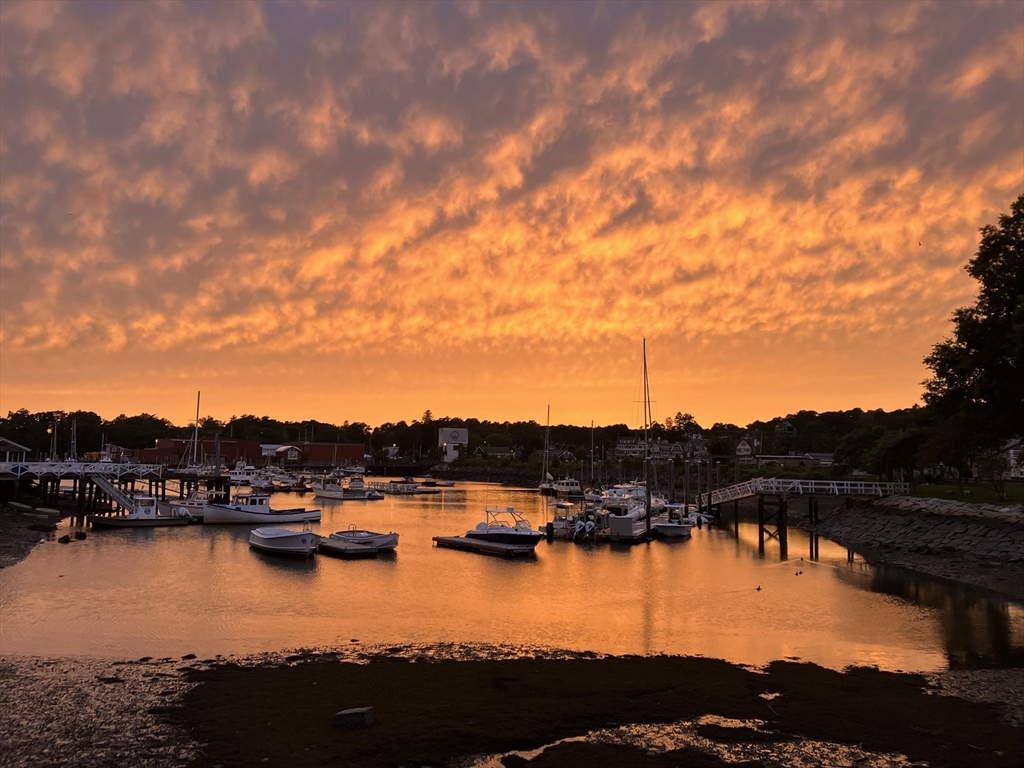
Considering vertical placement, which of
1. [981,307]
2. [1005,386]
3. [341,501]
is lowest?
[341,501]

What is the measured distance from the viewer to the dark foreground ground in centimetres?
1323

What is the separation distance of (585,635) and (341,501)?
84324 millimetres

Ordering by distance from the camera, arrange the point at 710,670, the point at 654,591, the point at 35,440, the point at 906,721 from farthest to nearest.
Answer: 1. the point at 35,440
2. the point at 654,591
3. the point at 710,670
4. the point at 906,721

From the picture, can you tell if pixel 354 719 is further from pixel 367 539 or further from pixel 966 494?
pixel 966 494

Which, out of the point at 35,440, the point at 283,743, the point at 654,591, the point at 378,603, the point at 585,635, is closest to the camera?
the point at 283,743

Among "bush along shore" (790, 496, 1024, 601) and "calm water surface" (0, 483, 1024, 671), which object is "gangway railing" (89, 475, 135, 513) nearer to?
"calm water surface" (0, 483, 1024, 671)

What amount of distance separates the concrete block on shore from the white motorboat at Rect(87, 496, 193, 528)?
51.5m

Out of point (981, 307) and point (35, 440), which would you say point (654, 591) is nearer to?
point (981, 307)

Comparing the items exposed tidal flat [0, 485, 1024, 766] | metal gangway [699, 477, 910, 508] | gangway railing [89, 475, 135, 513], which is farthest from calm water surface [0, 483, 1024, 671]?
gangway railing [89, 475, 135, 513]

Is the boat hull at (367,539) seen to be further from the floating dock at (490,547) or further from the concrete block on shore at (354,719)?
the concrete block on shore at (354,719)

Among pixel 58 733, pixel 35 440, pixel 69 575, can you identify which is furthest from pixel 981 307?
pixel 35 440

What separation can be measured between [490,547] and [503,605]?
1756cm

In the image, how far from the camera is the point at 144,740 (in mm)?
13867

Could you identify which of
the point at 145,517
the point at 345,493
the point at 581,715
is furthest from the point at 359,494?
the point at 581,715
